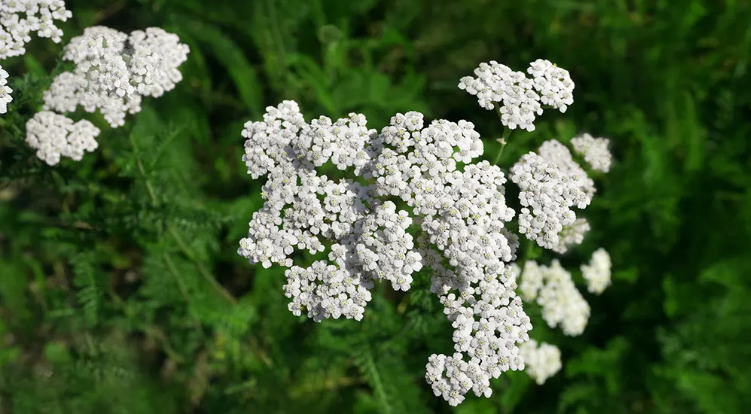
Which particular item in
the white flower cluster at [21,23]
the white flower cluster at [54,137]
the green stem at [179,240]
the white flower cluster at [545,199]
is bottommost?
the green stem at [179,240]

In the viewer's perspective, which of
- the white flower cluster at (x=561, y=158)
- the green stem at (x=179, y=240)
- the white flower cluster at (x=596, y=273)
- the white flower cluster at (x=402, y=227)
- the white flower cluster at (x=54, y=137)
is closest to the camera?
the white flower cluster at (x=402, y=227)

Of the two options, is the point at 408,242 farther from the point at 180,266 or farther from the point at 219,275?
the point at 219,275

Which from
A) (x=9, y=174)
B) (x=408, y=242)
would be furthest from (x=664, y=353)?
(x=9, y=174)

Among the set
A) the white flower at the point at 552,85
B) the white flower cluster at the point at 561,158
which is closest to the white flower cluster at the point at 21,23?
the white flower at the point at 552,85

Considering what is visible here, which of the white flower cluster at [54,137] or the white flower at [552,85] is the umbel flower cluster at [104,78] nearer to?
the white flower cluster at [54,137]

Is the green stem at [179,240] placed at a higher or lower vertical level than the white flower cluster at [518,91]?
lower

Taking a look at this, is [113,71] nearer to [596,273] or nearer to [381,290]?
[381,290]

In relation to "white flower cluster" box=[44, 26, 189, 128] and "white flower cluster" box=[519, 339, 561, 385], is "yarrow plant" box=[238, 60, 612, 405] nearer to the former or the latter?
"white flower cluster" box=[44, 26, 189, 128]
